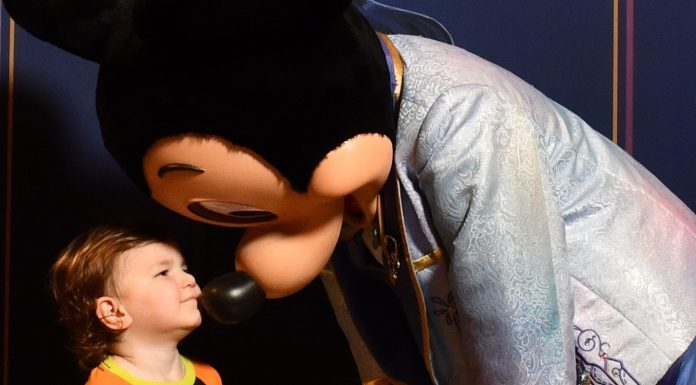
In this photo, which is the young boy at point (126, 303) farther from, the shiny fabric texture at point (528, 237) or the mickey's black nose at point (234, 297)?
the shiny fabric texture at point (528, 237)

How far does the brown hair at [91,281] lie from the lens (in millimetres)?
1018

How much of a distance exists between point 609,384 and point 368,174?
0.33 m

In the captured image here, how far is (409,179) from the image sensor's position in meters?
0.94

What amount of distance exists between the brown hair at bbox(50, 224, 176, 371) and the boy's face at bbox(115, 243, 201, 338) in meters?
0.01

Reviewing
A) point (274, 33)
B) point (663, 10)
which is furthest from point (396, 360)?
point (663, 10)

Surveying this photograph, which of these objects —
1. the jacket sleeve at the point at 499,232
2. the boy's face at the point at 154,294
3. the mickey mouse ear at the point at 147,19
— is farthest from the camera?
the boy's face at the point at 154,294

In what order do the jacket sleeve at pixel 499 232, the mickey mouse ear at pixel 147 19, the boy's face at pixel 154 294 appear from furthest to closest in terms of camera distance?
the boy's face at pixel 154 294 → the jacket sleeve at pixel 499 232 → the mickey mouse ear at pixel 147 19

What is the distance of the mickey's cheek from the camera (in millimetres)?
920

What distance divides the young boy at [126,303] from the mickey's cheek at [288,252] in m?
0.13

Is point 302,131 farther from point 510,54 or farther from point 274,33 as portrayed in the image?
point 510,54

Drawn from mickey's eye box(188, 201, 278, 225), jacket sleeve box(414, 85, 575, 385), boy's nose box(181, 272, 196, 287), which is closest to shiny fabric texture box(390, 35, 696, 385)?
jacket sleeve box(414, 85, 575, 385)

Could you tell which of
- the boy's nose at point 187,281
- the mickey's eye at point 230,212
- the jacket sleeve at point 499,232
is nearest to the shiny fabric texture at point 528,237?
the jacket sleeve at point 499,232

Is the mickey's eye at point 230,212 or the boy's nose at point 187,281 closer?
the mickey's eye at point 230,212

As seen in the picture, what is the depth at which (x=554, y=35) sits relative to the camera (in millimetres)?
1472
